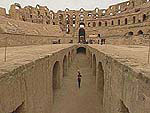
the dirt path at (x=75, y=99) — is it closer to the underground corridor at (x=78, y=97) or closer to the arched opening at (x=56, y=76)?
the underground corridor at (x=78, y=97)

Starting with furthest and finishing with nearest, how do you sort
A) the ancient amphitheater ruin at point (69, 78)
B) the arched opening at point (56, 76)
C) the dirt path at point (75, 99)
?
the arched opening at point (56, 76) < the dirt path at point (75, 99) < the ancient amphitheater ruin at point (69, 78)

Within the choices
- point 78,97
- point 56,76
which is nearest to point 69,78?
point 56,76

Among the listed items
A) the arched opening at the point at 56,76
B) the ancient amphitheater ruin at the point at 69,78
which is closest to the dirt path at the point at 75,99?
the ancient amphitheater ruin at the point at 69,78

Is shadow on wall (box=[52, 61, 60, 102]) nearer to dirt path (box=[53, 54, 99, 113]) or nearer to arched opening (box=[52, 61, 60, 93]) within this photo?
arched opening (box=[52, 61, 60, 93])

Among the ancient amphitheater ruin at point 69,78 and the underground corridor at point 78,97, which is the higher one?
the ancient amphitheater ruin at point 69,78

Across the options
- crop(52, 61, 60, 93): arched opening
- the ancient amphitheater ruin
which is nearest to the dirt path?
the ancient amphitheater ruin

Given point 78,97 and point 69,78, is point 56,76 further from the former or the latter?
point 69,78

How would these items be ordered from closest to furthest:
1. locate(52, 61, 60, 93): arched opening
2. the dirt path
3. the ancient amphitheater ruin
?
the ancient amphitheater ruin < the dirt path < locate(52, 61, 60, 93): arched opening

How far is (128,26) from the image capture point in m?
34.3

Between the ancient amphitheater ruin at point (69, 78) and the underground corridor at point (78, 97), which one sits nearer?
the ancient amphitheater ruin at point (69, 78)

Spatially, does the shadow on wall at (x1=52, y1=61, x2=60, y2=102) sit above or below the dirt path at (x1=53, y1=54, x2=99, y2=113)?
above

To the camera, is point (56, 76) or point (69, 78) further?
point (69, 78)

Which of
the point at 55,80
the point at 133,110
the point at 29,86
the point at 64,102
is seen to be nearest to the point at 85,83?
the point at 55,80

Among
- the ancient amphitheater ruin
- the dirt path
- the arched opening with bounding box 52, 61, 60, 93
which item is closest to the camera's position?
the ancient amphitheater ruin
